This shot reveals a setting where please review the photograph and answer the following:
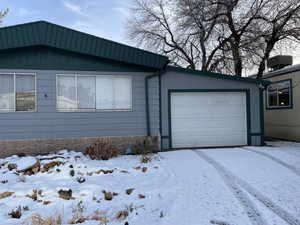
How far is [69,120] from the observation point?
6.64m

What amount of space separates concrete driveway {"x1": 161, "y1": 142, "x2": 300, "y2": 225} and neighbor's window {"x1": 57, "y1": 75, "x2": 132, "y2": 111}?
246 cm

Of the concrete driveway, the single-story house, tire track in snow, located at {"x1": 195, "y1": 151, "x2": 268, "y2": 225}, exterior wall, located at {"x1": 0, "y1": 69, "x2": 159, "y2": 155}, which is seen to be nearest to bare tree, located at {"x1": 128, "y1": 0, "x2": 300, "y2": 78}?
the single-story house

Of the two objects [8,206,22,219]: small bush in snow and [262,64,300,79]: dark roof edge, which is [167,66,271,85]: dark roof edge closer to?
[262,64,300,79]: dark roof edge

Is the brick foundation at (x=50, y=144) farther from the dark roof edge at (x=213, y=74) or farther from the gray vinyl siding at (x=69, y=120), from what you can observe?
the dark roof edge at (x=213, y=74)

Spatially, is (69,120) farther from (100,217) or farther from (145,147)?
(100,217)

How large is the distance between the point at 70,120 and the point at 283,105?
9.16 m

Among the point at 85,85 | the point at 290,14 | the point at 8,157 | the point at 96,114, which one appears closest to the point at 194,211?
the point at 96,114

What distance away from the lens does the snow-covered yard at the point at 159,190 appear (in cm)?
288

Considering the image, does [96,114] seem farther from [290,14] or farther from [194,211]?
[290,14]

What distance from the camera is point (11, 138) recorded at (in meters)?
6.29

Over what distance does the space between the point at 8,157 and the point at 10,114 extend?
1281mm

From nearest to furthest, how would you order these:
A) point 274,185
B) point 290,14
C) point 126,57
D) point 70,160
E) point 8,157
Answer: point 274,185
point 70,160
point 8,157
point 126,57
point 290,14

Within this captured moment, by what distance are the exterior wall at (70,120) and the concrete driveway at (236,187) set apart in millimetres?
1665

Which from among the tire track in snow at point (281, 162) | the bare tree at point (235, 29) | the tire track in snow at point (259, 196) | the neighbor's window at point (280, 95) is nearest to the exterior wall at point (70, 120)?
the tire track in snow at point (259, 196)
